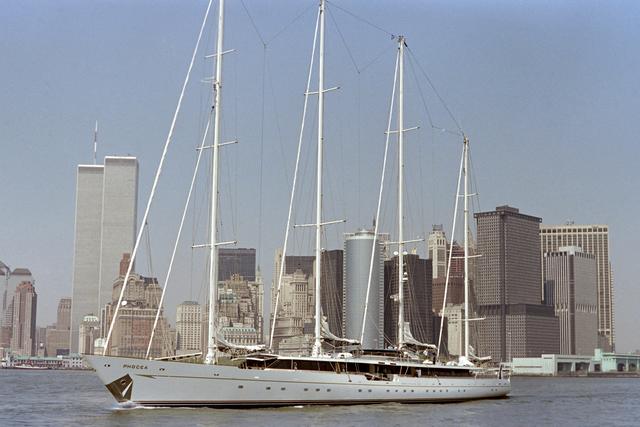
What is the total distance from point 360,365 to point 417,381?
6.77m

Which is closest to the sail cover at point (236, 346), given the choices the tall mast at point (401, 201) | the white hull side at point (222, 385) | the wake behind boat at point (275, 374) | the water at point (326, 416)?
the wake behind boat at point (275, 374)

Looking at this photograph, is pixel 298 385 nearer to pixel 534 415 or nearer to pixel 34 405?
pixel 534 415

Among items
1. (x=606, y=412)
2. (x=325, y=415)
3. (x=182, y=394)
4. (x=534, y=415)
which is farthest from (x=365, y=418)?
(x=606, y=412)

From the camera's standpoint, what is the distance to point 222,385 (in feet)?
224

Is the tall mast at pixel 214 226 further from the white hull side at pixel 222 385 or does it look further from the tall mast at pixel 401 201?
the tall mast at pixel 401 201

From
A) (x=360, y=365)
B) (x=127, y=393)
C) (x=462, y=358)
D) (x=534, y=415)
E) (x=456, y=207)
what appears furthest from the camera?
(x=456, y=207)

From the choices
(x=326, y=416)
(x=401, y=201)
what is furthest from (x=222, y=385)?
(x=401, y=201)

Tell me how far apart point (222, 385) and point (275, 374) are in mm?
4291

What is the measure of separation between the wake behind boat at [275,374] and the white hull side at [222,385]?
7 cm

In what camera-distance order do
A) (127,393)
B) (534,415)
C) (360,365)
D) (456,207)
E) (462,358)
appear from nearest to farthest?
1. (127,393)
2. (360,365)
3. (534,415)
4. (462,358)
5. (456,207)

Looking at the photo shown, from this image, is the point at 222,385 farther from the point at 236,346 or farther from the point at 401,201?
the point at 401,201

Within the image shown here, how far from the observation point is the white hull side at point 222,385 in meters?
67.1

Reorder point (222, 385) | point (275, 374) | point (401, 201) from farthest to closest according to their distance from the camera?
point (401, 201) → point (275, 374) → point (222, 385)

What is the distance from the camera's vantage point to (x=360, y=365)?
76.3 metres
